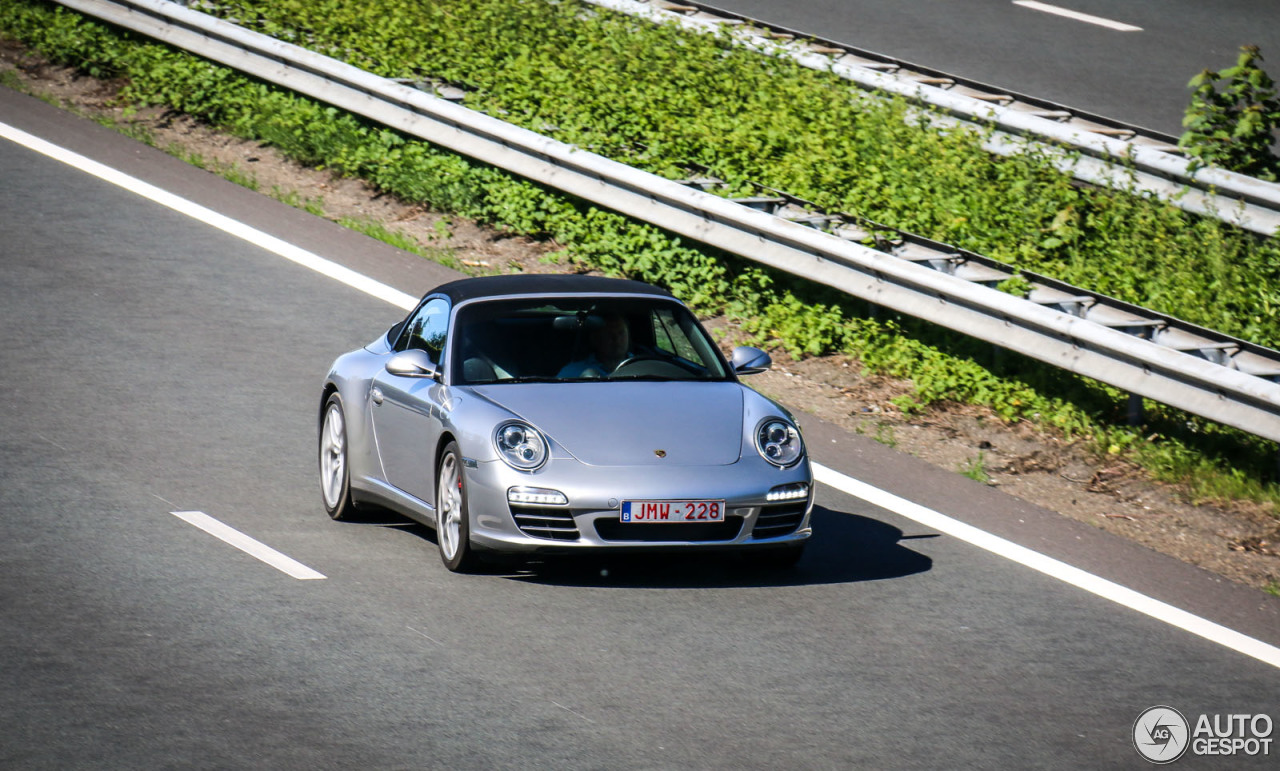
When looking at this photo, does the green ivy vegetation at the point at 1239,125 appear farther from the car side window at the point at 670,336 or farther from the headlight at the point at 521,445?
the headlight at the point at 521,445

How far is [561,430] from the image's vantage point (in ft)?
26.3

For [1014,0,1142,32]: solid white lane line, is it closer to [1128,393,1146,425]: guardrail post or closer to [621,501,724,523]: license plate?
[1128,393,1146,425]: guardrail post

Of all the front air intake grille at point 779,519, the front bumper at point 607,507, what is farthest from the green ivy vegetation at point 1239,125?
the front bumper at point 607,507

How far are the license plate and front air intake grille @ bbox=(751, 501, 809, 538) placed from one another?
0.31m

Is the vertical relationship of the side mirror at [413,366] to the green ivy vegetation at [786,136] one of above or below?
below

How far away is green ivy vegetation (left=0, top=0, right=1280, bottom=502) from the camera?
34.7 feet

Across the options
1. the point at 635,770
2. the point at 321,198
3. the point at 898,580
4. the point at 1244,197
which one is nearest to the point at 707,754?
the point at 635,770

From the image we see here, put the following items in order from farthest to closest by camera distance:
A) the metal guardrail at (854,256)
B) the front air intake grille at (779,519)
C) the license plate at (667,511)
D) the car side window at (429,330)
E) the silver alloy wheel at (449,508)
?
1. the metal guardrail at (854,256)
2. the car side window at (429,330)
3. the silver alloy wheel at (449,508)
4. the front air intake grille at (779,519)
5. the license plate at (667,511)

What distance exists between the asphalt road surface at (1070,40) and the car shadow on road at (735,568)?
9.29 meters

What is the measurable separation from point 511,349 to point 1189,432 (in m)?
4.24

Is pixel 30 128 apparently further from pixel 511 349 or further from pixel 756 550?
pixel 756 550

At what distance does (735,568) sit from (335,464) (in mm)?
2326

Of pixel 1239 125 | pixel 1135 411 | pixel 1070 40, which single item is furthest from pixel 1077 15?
pixel 1135 411

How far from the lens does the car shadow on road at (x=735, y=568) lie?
26.9 ft
